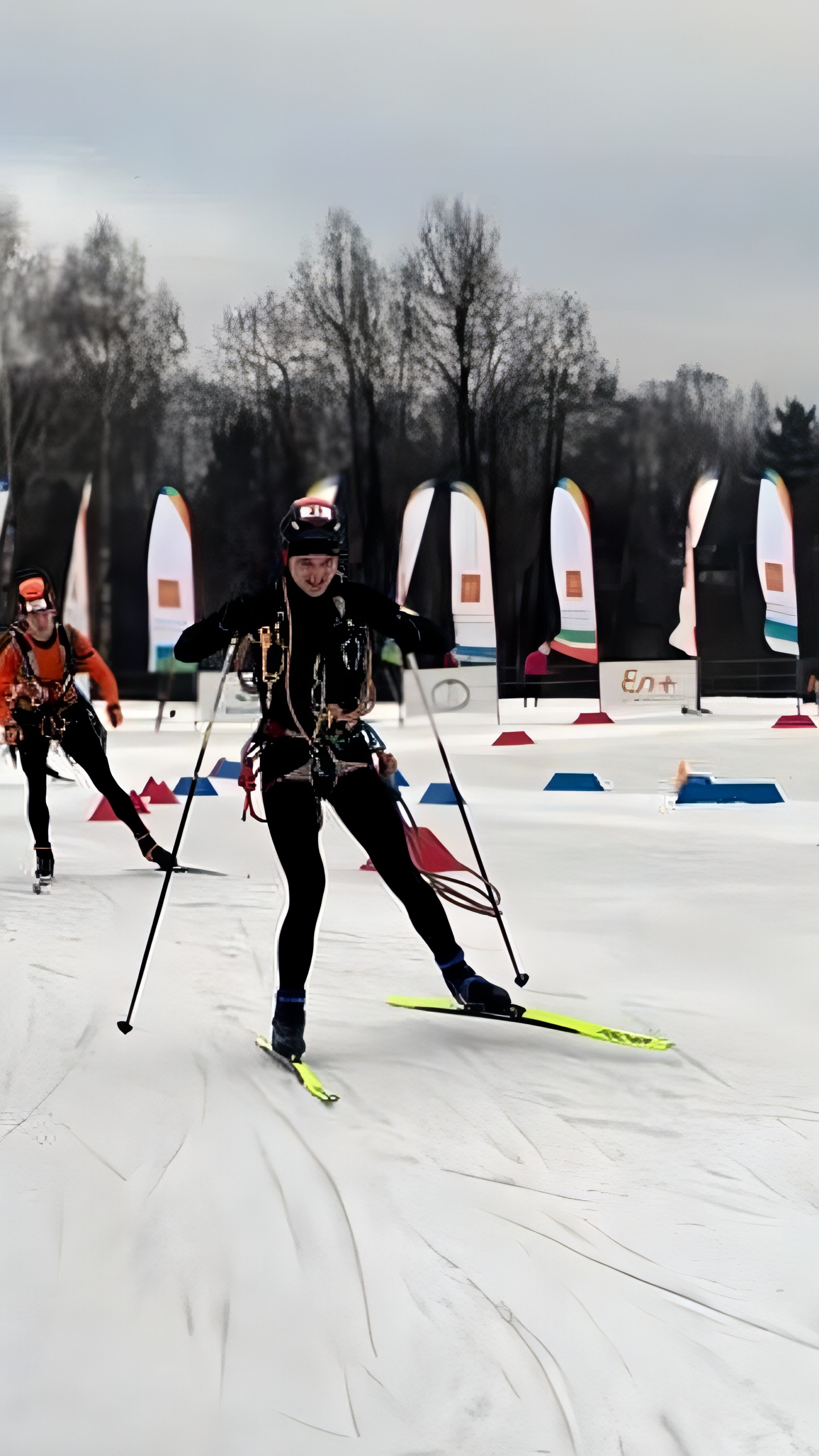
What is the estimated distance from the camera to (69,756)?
9.06 metres

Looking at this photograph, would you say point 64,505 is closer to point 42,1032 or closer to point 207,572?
point 207,572

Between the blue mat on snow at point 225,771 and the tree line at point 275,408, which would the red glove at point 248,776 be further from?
the tree line at point 275,408

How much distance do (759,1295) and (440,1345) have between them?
27.3 inches

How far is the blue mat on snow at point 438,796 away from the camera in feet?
41.6

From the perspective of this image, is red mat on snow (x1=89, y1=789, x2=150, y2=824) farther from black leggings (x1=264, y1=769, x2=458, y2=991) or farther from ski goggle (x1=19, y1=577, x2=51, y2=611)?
black leggings (x1=264, y1=769, x2=458, y2=991)

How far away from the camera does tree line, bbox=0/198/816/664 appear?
34.5m

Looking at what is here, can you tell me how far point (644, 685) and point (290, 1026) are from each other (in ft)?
68.8

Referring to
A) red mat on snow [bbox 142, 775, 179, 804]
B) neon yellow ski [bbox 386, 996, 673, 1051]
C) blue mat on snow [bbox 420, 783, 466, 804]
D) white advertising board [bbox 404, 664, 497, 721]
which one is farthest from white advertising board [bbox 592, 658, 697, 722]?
neon yellow ski [bbox 386, 996, 673, 1051]

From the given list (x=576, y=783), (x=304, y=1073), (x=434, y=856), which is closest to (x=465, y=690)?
(x=576, y=783)

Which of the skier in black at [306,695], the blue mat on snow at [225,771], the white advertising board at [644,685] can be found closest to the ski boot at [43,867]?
the skier in black at [306,695]

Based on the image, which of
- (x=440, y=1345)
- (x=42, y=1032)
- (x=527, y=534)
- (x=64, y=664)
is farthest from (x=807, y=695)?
(x=440, y=1345)

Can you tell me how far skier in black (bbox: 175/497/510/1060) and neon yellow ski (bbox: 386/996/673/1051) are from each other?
0.78m

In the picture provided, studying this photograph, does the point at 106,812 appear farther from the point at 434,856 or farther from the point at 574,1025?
the point at 574,1025

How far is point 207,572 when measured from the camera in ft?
118
